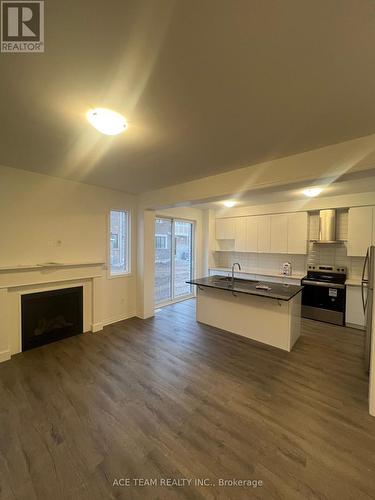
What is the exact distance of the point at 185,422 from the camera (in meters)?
1.91

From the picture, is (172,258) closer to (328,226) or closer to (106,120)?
(328,226)

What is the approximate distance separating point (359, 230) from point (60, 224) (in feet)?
17.8

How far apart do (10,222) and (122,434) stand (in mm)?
2998

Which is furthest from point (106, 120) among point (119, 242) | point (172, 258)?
point (172, 258)

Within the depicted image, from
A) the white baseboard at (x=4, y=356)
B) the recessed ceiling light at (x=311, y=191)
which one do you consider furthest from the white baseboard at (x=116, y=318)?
the recessed ceiling light at (x=311, y=191)

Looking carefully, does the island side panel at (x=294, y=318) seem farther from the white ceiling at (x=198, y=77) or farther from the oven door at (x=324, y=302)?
the white ceiling at (x=198, y=77)

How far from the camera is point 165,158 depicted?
8.58ft

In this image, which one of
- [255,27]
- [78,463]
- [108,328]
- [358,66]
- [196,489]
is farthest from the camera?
[108,328]

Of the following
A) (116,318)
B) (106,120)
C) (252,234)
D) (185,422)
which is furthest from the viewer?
(252,234)

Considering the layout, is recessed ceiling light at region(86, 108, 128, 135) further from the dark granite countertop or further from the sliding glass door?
the sliding glass door

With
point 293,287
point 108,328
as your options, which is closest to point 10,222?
point 108,328

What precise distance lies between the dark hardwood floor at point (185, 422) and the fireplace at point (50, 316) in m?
0.24

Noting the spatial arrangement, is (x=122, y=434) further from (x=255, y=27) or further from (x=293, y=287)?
(x=293, y=287)

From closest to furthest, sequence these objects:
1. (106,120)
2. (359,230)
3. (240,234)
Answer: (106,120), (359,230), (240,234)
